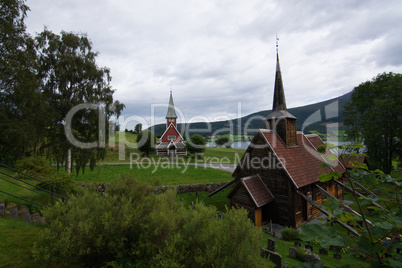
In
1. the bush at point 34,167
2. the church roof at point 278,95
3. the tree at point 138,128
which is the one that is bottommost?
the bush at point 34,167

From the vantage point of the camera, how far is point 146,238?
4.25 metres

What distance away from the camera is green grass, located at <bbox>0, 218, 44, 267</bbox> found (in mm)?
4727

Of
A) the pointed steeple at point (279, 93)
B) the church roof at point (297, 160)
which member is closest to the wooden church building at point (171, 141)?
the pointed steeple at point (279, 93)

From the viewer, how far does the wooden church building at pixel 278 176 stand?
12.0 m

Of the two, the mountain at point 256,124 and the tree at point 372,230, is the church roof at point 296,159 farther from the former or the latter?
the tree at point 372,230

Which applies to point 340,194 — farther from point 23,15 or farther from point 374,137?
point 23,15

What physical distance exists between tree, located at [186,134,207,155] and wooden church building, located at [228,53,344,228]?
27.0 meters

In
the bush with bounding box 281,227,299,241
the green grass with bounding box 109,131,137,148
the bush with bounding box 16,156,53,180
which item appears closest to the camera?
the bush with bounding box 281,227,299,241

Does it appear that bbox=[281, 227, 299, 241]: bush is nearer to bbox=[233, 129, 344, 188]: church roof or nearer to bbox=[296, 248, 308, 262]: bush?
bbox=[296, 248, 308, 262]: bush

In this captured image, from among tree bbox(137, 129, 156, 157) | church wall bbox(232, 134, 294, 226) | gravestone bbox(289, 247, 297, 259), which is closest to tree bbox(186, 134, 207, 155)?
tree bbox(137, 129, 156, 157)

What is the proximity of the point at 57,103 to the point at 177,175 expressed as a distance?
15384mm

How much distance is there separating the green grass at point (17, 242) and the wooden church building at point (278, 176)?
9.65 meters

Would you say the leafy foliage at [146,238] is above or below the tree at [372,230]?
below

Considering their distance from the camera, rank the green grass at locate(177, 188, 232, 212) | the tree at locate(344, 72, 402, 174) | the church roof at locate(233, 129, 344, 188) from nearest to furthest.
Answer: the church roof at locate(233, 129, 344, 188)
the green grass at locate(177, 188, 232, 212)
the tree at locate(344, 72, 402, 174)
